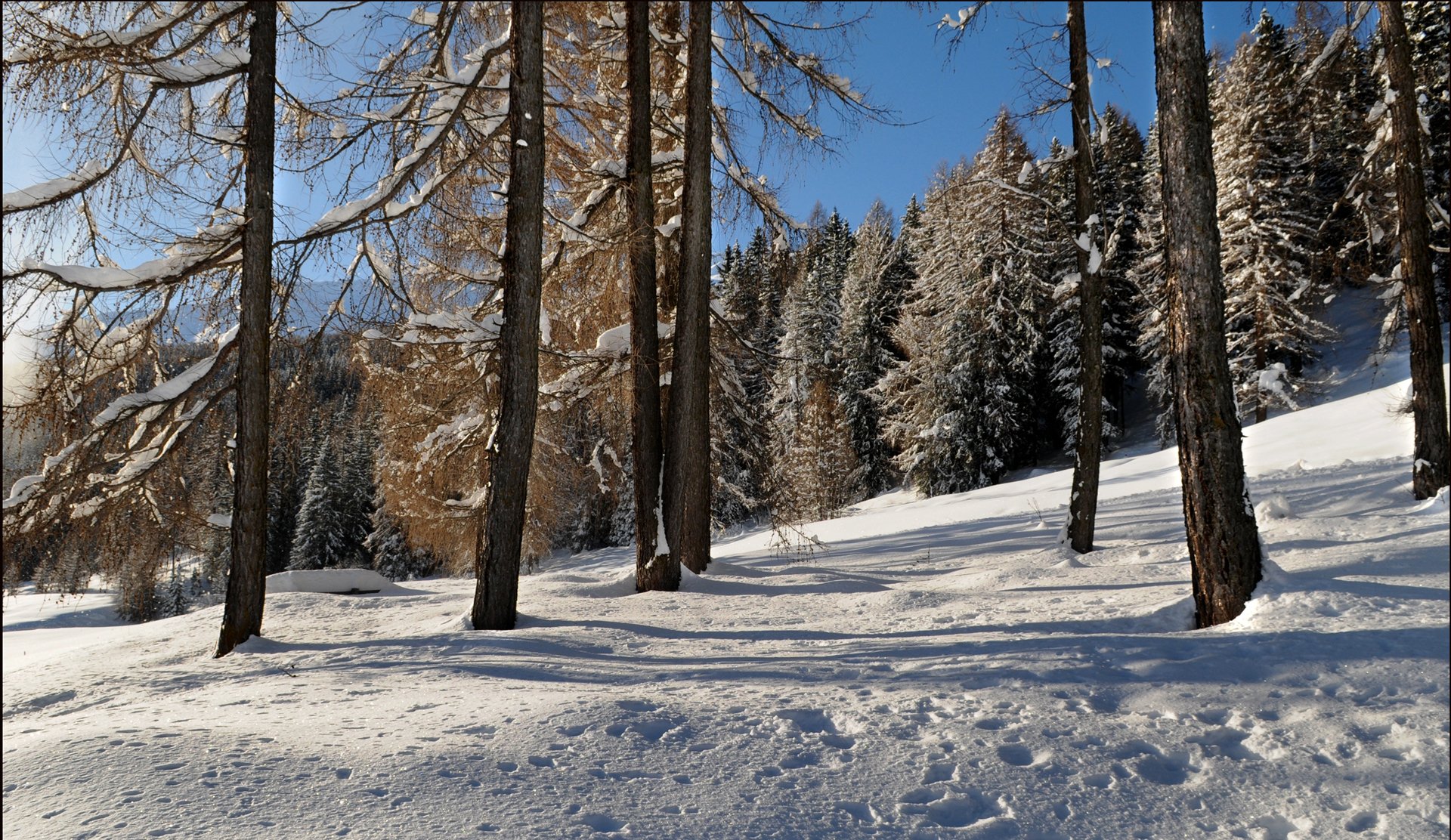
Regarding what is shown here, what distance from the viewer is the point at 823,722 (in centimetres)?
338

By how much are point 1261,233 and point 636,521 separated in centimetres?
2258

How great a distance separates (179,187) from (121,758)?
19.2ft

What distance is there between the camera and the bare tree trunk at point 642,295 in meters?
8.65

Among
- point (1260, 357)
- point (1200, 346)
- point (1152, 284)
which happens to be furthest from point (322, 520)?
point (1200, 346)

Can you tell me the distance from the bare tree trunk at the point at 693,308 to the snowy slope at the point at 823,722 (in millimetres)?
2226

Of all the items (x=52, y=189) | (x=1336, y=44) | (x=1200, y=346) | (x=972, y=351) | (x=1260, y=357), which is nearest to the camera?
(x=1200, y=346)

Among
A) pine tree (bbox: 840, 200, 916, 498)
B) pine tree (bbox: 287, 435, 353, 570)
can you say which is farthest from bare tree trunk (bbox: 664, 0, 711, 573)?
pine tree (bbox: 287, 435, 353, 570)

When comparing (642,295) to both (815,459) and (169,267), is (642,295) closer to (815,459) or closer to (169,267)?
(169,267)

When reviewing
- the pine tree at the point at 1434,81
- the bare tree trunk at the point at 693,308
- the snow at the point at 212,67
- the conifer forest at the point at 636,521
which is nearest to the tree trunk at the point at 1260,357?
the pine tree at the point at 1434,81

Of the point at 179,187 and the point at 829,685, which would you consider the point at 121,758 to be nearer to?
the point at 829,685

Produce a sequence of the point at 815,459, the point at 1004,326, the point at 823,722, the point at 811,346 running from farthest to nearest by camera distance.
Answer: the point at 811,346 < the point at 815,459 < the point at 1004,326 < the point at 823,722

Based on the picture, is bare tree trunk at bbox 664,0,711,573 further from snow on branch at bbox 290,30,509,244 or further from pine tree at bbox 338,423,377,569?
pine tree at bbox 338,423,377,569

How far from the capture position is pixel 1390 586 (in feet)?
14.8

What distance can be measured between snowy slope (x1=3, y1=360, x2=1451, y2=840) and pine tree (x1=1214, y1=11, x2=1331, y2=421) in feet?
63.1
